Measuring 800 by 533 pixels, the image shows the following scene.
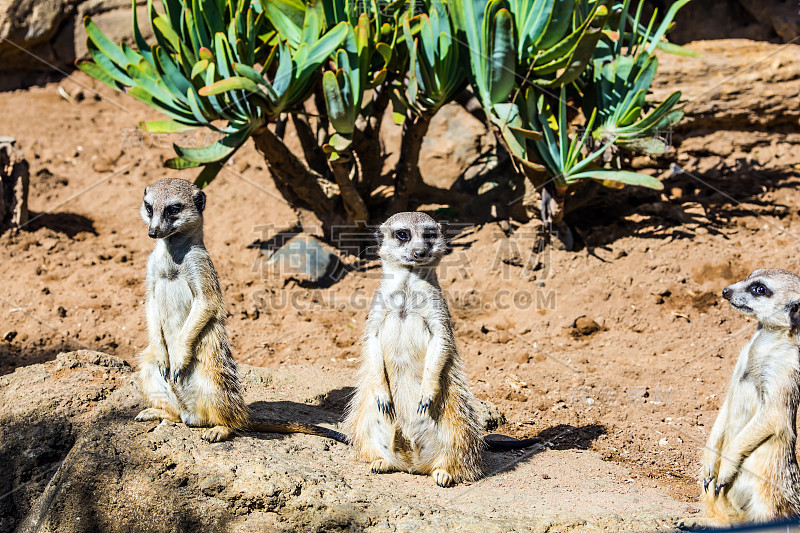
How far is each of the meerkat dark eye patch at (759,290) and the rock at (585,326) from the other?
7.15 feet

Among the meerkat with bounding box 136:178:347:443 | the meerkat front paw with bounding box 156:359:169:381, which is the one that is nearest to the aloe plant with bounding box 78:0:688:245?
the meerkat with bounding box 136:178:347:443

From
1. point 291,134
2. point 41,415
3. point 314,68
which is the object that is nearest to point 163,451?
point 41,415

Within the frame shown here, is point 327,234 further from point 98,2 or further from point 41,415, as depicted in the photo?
point 98,2

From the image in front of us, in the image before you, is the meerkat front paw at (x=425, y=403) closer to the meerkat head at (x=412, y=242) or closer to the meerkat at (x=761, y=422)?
the meerkat head at (x=412, y=242)

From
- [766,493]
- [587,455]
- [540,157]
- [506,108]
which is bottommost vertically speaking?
[587,455]

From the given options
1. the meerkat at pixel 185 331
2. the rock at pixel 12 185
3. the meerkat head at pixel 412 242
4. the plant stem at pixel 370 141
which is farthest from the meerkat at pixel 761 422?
the rock at pixel 12 185

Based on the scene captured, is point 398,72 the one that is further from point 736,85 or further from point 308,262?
point 736,85

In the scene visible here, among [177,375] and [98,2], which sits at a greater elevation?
[98,2]

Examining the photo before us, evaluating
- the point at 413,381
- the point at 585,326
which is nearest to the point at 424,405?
the point at 413,381

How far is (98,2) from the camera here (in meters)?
8.02

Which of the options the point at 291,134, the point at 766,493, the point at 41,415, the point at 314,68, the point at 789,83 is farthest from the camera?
the point at 291,134

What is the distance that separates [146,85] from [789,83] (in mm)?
5392

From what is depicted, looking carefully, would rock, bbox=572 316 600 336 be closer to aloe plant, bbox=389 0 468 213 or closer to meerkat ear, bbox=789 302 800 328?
aloe plant, bbox=389 0 468 213

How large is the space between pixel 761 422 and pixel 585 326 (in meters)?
2.34
